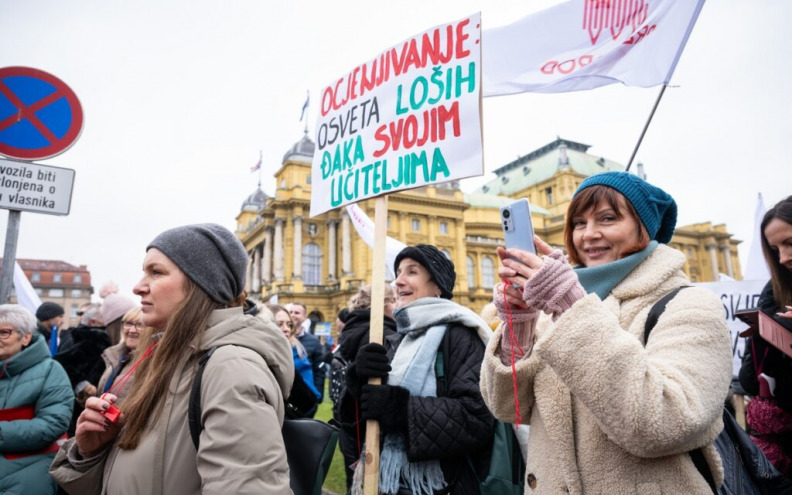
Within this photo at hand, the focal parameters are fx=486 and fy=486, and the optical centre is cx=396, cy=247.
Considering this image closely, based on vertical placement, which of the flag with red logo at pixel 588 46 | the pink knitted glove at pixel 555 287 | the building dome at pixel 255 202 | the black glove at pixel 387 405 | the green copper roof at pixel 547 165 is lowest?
the black glove at pixel 387 405

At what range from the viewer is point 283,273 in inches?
1437

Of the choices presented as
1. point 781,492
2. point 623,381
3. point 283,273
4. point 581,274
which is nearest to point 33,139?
point 581,274

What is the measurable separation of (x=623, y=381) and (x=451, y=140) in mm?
1772

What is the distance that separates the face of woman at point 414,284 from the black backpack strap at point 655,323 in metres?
1.68

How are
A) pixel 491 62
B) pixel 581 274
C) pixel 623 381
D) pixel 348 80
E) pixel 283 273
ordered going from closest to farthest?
pixel 623 381 < pixel 581 274 < pixel 348 80 < pixel 491 62 < pixel 283 273

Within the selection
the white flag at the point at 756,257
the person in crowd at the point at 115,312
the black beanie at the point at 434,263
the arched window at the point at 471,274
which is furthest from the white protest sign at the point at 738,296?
the arched window at the point at 471,274

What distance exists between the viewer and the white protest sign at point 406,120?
271 cm

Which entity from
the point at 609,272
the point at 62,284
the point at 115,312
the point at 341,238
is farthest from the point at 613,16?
the point at 62,284

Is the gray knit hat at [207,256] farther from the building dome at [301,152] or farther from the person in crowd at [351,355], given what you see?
the building dome at [301,152]

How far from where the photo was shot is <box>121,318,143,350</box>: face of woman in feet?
11.9

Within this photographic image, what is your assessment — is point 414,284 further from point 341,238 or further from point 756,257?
point 341,238

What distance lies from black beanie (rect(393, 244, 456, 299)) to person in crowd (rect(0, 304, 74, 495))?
94.8 inches

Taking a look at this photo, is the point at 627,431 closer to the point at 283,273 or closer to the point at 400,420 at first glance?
the point at 400,420

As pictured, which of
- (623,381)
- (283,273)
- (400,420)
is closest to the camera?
(623,381)
